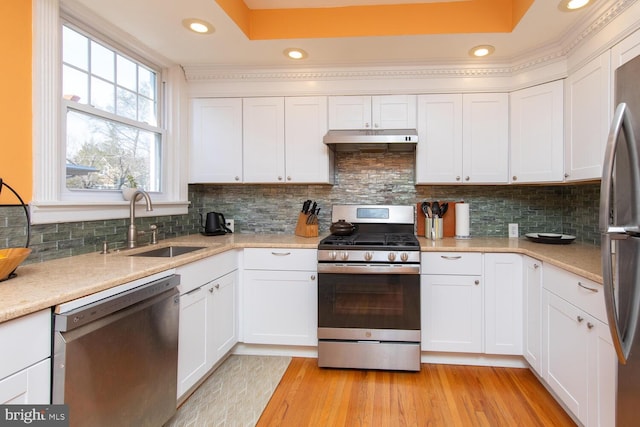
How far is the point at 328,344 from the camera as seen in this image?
238 cm

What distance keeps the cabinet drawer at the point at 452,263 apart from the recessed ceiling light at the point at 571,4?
5.12 ft

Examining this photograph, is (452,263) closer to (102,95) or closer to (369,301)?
(369,301)

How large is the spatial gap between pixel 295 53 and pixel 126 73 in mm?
1233

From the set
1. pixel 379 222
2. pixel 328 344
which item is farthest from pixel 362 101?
pixel 328 344

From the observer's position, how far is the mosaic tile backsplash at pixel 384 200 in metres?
2.72

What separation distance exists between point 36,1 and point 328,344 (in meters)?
2.59

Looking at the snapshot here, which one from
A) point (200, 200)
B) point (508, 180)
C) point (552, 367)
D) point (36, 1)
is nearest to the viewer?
point (36, 1)

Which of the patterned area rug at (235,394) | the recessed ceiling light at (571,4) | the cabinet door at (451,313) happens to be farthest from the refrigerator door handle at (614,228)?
the patterned area rug at (235,394)

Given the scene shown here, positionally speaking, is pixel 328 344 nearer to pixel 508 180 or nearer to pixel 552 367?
pixel 552 367

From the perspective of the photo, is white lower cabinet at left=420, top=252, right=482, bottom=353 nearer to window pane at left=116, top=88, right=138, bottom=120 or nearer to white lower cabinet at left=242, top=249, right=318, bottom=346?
white lower cabinet at left=242, top=249, right=318, bottom=346

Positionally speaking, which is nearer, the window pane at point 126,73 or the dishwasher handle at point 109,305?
the dishwasher handle at point 109,305

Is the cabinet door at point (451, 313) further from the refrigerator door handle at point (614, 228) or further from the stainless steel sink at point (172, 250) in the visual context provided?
the stainless steel sink at point (172, 250)

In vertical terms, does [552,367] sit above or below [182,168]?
below

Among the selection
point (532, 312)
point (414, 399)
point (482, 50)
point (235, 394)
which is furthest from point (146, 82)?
point (532, 312)
